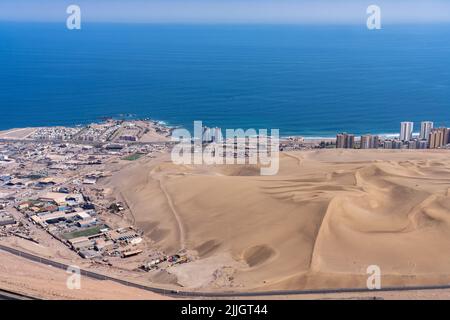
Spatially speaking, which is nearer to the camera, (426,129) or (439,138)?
(439,138)

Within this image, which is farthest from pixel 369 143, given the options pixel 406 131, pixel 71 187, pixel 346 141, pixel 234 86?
pixel 234 86

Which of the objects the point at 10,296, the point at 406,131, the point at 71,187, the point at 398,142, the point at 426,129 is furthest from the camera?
the point at 406,131

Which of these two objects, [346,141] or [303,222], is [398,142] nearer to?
[346,141]

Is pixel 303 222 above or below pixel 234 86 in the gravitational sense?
below

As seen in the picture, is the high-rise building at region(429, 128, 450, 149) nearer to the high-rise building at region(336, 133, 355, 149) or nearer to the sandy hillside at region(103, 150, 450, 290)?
the high-rise building at region(336, 133, 355, 149)

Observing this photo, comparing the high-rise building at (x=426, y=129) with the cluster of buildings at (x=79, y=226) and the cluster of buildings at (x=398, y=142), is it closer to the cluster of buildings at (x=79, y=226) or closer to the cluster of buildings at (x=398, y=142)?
the cluster of buildings at (x=398, y=142)

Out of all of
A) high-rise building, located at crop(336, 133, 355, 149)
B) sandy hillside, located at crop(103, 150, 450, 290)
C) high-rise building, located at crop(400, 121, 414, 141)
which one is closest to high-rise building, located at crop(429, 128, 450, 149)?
high-rise building, located at crop(400, 121, 414, 141)
